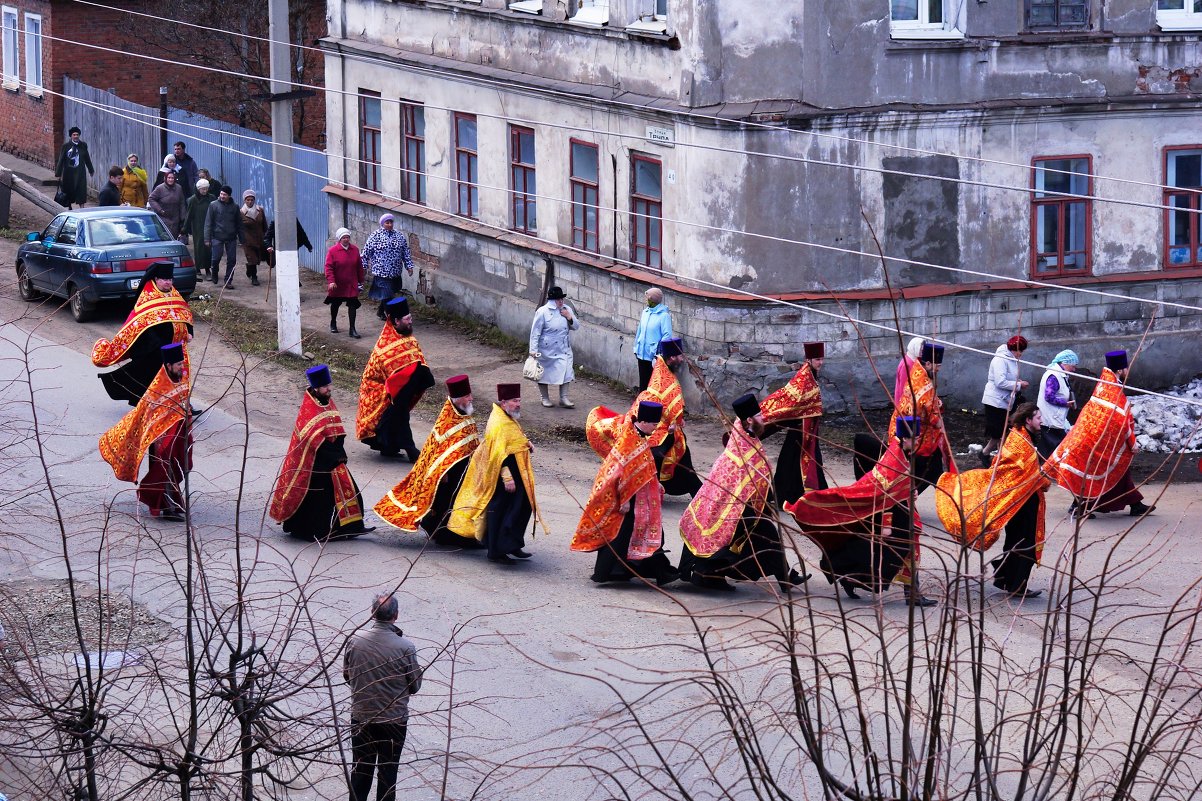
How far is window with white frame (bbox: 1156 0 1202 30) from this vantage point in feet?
65.4

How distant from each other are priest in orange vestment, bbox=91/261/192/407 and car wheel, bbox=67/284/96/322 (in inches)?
211

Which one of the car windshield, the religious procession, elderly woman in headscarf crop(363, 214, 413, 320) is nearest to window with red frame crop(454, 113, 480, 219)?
elderly woman in headscarf crop(363, 214, 413, 320)

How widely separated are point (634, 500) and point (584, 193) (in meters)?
8.80

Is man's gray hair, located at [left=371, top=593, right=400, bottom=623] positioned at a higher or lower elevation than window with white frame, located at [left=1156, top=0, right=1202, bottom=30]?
lower

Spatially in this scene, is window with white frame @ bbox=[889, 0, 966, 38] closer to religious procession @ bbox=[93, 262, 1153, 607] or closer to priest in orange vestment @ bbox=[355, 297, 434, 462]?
religious procession @ bbox=[93, 262, 1153, 607]

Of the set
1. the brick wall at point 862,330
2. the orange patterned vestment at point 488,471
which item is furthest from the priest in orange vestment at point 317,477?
the brick wall at point 862,330

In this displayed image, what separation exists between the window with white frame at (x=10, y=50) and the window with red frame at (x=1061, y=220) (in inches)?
885

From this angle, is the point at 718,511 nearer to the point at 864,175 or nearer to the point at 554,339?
the point at 554,339

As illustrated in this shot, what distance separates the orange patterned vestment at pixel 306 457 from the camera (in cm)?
1379

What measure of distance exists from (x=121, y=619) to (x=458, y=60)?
41.2 feet

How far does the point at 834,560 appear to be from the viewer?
12.5m

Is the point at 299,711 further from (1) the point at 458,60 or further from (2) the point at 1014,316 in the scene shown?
(1) the point at 458,60

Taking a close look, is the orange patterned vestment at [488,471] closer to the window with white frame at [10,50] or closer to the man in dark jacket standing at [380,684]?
the man in dark jacket standing at [380,684]

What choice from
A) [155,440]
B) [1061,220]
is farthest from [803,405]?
[1061,220]
